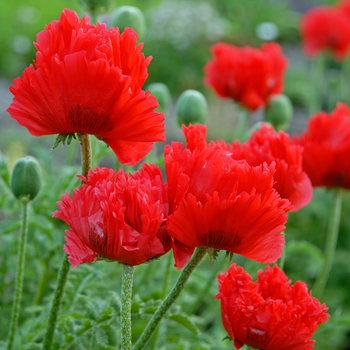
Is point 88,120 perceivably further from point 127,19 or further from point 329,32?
point 329,32

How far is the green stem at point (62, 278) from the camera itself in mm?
888

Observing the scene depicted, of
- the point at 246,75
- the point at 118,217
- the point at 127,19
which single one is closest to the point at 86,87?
the point at 118,217

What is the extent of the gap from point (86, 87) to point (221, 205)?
8.2 inches

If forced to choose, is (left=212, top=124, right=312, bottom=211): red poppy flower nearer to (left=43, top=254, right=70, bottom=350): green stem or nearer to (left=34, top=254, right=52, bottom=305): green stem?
(left=43, top=254, right=70, bottom=350): green stem

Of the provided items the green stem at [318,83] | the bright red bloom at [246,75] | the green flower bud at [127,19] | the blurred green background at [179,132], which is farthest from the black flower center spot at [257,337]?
the green stem at [318,83]

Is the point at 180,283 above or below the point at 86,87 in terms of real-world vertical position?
below

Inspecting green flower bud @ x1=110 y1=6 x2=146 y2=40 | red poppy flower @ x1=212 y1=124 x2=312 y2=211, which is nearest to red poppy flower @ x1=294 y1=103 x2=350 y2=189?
red poppy flower @ x1=212 y1=124 x2=312 y2=211

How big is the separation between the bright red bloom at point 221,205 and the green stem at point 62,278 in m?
0.12

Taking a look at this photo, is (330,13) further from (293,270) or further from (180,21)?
(180,21)

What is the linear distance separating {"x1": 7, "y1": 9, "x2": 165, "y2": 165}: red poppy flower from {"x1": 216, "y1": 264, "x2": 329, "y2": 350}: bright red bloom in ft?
0.70

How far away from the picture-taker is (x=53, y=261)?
1552 mm

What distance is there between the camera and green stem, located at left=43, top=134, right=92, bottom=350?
0.89 metres

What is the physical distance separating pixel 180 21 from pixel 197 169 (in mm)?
5677

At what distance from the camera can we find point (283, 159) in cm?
105
